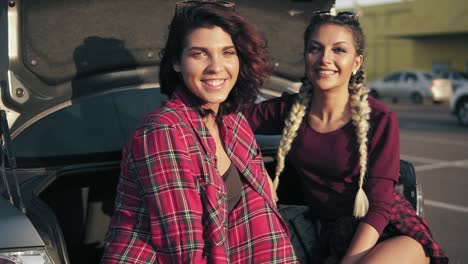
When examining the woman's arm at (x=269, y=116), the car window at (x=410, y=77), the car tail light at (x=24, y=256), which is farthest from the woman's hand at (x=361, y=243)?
the car window at (x=410, y=77)

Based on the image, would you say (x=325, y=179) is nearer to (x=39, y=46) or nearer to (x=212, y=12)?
(x=212, y=12)

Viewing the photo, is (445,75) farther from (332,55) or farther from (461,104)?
(332,55)

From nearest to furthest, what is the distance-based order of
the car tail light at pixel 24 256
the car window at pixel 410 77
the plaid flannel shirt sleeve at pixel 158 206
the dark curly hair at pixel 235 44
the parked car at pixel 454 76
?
the car tail light at pixel 24 256 < the plaid flannel shirt sleeve at pixel 158 206 < the dark curly hair at pixel 235 44 < the parked car at pixel 454 76 < the car window at pixel 410 77

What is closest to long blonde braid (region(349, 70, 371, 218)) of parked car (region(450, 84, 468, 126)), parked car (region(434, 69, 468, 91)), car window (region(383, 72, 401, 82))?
parked car (region(450, 84, 468, 126))

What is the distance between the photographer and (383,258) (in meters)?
2.38

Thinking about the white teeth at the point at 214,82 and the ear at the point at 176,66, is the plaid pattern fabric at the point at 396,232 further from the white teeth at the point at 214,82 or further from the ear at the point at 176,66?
the ear at the point at 176,66

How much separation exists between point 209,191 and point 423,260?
1001 mm

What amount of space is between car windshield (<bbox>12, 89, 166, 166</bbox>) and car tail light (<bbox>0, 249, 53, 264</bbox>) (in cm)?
74

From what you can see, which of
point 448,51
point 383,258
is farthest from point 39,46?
point 448,51

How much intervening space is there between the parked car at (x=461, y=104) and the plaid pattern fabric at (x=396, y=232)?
13402mm

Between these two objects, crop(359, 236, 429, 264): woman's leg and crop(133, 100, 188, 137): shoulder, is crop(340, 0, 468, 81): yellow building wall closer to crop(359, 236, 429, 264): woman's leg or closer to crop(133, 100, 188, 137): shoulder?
crop(359, 236, 429, 264): woman's leg

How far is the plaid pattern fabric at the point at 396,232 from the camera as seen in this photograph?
8.17 ft

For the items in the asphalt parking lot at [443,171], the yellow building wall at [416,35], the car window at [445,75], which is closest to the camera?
the asphalt parking lot at [443,171]

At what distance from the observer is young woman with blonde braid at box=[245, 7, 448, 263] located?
249cm
